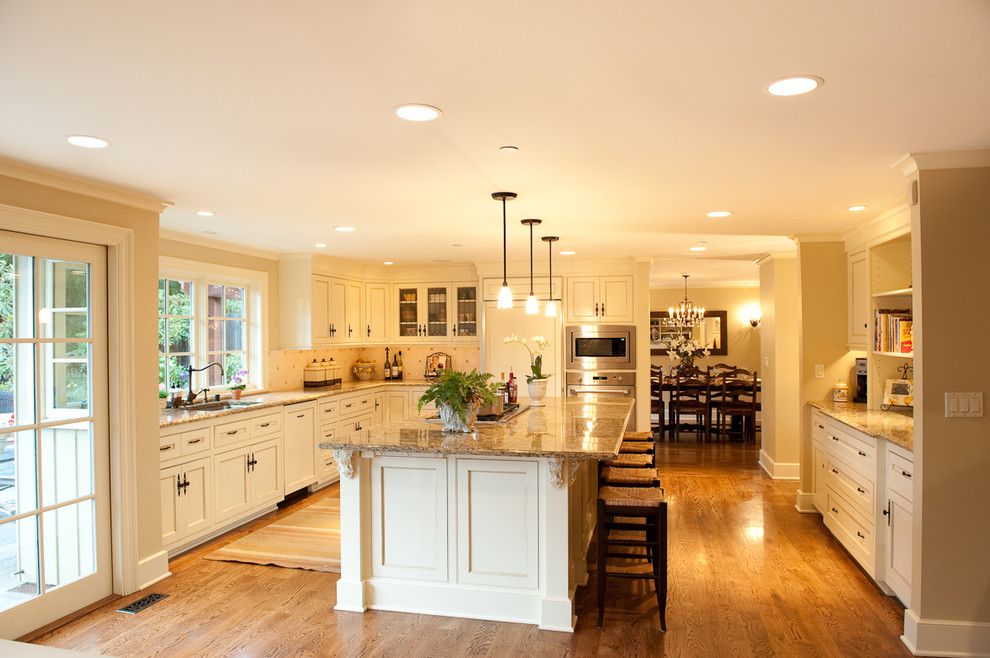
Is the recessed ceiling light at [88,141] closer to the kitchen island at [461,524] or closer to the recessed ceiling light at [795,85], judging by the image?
the kitchen island at [461,524]

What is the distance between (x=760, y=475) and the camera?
670 cm

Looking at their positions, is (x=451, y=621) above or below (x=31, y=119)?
below

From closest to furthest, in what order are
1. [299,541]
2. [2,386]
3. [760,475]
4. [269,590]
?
1. [2,386]
2. [269,590]
3. [299,541]
4. [760,475]

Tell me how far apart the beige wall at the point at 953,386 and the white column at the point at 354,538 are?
2697 mm

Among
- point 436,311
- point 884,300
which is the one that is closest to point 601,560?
point 884,300

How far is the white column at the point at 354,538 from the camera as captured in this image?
3.52 meters

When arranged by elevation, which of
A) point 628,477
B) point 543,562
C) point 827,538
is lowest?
point 827,538

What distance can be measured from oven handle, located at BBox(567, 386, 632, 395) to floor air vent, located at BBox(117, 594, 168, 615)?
431 centimetres

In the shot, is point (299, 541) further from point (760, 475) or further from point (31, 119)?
point (760, 475)

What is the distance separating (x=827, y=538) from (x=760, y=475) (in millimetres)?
1997

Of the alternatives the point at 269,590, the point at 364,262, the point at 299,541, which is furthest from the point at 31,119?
the point at 364,262

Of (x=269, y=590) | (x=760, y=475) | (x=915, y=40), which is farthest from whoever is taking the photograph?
(x=760, y=475)

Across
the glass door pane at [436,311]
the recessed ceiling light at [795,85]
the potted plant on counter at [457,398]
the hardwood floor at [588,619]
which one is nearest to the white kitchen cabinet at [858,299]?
the hardwood floor at [588,619]

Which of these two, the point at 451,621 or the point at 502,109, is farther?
the point at 451,621
